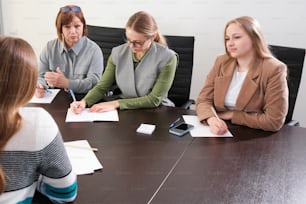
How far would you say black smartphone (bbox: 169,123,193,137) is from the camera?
171cm

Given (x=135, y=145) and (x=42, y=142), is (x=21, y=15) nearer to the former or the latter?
(x=135, y=145)

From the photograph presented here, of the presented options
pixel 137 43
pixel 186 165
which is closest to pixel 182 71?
pixel 137 43

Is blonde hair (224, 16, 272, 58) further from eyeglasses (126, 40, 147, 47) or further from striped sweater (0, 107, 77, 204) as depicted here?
striped sweater (0, 107, 77, 204)

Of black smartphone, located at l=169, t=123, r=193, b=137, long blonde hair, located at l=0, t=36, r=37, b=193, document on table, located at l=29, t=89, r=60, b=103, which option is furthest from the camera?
document on table, located at l=29, t=89, r=60, b=103

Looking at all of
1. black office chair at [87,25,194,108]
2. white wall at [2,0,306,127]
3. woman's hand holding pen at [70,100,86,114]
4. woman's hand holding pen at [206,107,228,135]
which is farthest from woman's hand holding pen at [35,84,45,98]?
white wall at [2,0,306,127]

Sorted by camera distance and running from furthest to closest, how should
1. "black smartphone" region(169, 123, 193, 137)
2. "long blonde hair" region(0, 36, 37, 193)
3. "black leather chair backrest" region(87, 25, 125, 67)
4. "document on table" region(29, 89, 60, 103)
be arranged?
"black leather chair backrest" region(87, 25, 125, 67) → "document on table" region(29, 89, 60, 103) → "black smartphone" region(169, 123, 193, 137) → "long blonde hair" region(0, 36, 37, 193)

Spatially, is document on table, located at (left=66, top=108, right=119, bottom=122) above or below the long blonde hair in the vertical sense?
below

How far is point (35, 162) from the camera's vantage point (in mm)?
1066

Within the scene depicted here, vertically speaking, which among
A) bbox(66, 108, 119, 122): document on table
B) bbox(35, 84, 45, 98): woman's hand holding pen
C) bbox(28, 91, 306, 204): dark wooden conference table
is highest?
bbox(35, 84, 45, 98): woman's hand holding pen

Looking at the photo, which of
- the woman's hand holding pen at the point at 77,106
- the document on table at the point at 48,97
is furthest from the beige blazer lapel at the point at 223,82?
the document on table at the point at 48,97

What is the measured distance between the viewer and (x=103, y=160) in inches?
57.3

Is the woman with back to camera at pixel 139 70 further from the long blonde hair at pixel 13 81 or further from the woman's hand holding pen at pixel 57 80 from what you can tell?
the long blonde hair at pixel 13 81

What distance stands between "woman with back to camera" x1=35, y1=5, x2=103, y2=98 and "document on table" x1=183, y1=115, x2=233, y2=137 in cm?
77

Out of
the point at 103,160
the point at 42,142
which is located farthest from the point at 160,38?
the point at 42,142
